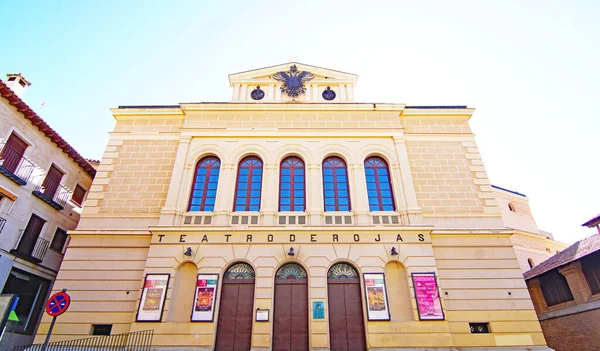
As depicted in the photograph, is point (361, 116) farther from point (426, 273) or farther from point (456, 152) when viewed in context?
point (426, 273)

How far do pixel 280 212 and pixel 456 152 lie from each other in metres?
8.58

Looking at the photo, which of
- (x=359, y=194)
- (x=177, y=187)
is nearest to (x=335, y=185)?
(x=359, y=194)

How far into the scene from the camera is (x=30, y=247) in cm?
1627

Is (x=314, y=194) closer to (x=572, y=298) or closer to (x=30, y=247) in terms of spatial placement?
(x=572, y=298)

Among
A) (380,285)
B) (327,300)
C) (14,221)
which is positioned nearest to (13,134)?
(14,221)

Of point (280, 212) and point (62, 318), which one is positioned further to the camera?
point (280, 212)

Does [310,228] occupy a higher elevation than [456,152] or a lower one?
lower

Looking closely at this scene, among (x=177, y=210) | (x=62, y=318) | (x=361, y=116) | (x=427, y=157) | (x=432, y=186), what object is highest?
(x=361, y=116)

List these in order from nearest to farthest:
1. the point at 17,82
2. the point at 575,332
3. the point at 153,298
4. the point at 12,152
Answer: the point at 153,298 < the point at 575,332 < the point at 12,152 < the point at 17,82

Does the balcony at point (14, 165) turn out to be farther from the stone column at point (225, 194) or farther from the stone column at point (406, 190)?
the stone column at point (406, 190)

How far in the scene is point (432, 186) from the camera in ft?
49.6

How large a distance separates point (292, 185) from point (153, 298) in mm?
6825

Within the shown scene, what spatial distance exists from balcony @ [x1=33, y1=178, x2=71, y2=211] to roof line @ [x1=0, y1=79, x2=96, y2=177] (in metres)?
1.81

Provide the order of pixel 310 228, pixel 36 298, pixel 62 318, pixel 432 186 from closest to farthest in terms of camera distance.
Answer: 1. pixel 62 318
2. pixel 310 228
3. pixel 432 186
4. pixel 36 298
